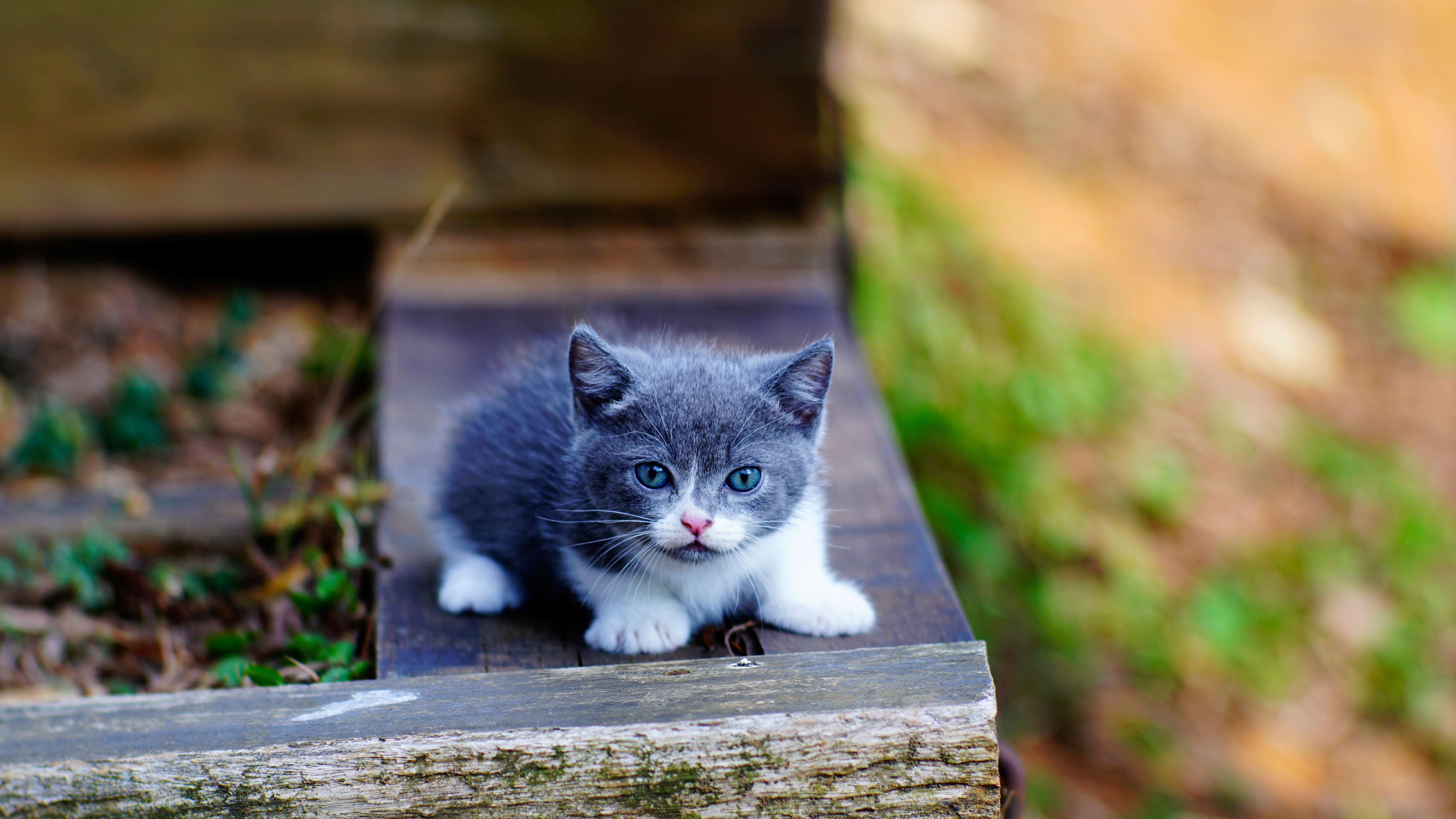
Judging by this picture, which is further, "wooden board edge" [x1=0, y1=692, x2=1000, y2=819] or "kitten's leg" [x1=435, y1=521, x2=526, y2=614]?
"kitten's leg" [x1=435, y1=521, x2=526, y2=614]

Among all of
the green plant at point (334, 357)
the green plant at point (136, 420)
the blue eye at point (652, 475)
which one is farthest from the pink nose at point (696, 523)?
the green plant at point (136, 420)

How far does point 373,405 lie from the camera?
3658mm

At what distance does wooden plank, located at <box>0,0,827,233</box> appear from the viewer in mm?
4250

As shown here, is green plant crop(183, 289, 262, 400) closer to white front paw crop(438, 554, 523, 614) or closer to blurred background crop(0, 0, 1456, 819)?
blurred background crop(0, 0, 1456, 819)

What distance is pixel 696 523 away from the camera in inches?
88.8

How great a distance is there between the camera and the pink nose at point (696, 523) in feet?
7.39

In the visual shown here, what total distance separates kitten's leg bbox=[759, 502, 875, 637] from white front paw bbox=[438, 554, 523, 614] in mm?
556

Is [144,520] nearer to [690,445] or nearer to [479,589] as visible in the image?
[479,589]

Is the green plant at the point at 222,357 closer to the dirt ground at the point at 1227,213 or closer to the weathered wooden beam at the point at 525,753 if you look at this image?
the weathered wooden beam at the point at 525,753

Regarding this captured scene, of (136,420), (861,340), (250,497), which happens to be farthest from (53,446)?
(861,340)

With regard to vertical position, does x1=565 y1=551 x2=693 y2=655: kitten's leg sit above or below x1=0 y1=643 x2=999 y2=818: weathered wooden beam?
above

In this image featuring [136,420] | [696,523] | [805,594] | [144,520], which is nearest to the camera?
[696,523]

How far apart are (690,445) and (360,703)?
2.47 feet

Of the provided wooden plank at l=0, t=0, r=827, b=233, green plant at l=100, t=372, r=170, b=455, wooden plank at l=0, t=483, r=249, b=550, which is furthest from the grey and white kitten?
wooden plank at l=0, t=0, r=827, b=233
